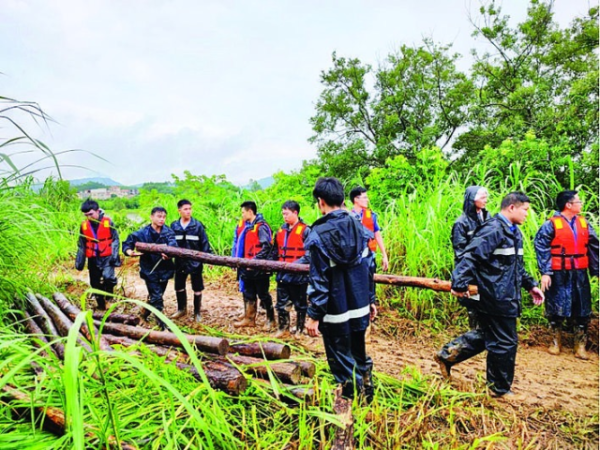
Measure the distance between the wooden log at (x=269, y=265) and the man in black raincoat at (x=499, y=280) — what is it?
0.50ft

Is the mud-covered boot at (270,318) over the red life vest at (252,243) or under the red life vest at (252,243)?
under

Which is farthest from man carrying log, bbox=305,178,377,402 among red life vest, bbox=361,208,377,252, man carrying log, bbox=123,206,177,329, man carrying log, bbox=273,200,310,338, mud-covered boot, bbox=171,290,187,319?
mud-covered boot, bbox=171,290,187,319

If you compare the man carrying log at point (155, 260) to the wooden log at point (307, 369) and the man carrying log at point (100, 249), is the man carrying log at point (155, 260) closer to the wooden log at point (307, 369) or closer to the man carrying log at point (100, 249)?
the man carrying log at point (100, 249)

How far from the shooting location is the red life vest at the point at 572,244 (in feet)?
15.9

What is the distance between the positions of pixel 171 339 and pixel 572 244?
15.8ft

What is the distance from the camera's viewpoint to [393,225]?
270 inches

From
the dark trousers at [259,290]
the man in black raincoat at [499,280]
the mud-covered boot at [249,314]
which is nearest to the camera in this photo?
the man in black raincoat at [499,280]

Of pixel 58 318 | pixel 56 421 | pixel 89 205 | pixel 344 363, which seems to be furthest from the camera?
pixel 89 205

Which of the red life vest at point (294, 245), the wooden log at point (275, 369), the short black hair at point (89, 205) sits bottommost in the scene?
the wooden log at point (275, 369)

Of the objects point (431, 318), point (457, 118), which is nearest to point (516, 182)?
point (431, 318)

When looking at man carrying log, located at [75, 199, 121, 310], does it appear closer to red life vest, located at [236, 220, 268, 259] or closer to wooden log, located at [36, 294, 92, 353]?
red life vest, located at [236, 220, 268, 259]

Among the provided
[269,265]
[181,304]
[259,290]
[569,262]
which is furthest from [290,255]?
[569,262]

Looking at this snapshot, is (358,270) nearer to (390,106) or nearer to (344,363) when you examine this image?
(344,363)

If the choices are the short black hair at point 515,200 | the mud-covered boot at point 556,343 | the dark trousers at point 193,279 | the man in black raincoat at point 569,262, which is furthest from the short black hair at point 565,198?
the dark trousers at point 193,279
